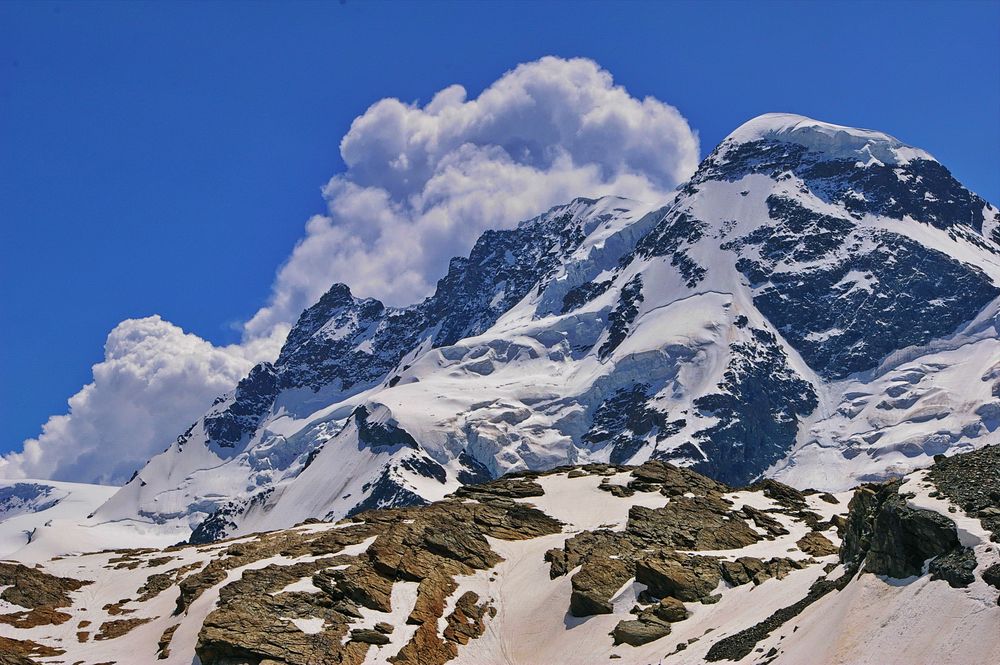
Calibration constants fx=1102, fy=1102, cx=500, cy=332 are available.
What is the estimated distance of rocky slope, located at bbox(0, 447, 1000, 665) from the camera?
165 feet

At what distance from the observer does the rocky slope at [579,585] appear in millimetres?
50438

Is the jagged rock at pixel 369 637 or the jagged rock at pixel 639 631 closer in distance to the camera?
the jagged rock at pixel 639 631

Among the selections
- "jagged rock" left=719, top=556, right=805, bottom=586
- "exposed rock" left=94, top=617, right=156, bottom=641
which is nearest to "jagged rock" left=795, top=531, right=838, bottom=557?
"jagged rock" left=719, top=556, right=805, bottom=586

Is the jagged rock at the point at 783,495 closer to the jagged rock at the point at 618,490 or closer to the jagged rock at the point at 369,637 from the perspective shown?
the jagged rock at the point at 618,490

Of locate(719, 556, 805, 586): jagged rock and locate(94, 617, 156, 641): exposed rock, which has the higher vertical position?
locate(94, 617, 156, 641): exposed rock

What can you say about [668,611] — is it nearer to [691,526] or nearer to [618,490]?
[691,526]

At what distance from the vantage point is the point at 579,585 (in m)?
76.0

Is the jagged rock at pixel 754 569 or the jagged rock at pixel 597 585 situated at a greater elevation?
the jagged rock at pixel 597 585

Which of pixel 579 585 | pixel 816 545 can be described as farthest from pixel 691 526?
pixel 579 585

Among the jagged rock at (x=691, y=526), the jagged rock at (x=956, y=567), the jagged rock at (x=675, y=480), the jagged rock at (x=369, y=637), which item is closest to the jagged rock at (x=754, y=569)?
the jagged rock at (x=691, y=526)

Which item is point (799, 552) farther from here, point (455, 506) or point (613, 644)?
point (455, 506)

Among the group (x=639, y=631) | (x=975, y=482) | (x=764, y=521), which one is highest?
(x=764, y=521)

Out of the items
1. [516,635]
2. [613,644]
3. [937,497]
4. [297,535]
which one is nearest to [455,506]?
[297,535]

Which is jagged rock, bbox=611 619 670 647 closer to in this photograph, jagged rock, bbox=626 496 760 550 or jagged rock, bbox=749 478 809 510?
jagged rock, bbox=626 496 760 550
